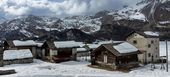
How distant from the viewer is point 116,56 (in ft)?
175

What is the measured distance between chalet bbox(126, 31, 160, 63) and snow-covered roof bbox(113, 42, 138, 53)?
9.39ft

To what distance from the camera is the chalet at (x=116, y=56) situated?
5399 cm

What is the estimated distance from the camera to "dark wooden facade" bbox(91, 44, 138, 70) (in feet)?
177

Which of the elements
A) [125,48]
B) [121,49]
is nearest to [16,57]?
[121,49]

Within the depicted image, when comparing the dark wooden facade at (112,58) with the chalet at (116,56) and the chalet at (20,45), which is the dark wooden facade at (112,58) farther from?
the chalet at (20,45)

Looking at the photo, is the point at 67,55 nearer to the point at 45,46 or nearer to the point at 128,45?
the point at 45,46

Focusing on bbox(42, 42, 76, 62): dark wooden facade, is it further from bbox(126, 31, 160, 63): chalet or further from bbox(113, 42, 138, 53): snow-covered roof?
bbox(113, 42, 138, 53): snow-covered roof

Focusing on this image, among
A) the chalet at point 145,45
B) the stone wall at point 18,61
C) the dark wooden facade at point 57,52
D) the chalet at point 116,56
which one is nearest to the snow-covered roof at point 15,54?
the stone wall at point 18,61

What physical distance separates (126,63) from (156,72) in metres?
8.03

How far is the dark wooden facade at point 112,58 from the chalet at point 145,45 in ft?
11.6

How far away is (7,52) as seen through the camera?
62.7 meters

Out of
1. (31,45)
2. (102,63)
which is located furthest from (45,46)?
(102,63)

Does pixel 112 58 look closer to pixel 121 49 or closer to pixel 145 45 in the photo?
pixel 121 49

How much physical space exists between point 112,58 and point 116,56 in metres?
1.27
